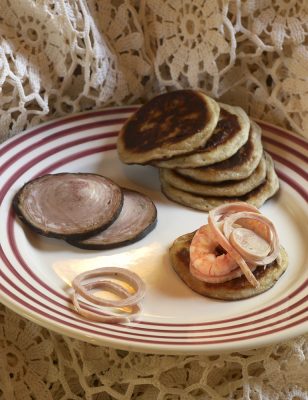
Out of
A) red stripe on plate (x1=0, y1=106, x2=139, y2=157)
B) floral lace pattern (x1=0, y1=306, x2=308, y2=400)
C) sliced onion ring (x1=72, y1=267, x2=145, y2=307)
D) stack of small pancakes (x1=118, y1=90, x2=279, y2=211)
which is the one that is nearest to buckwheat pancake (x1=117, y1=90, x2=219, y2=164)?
stack of small pancakes (x1=118, y1=90, x2=279, y2=211)

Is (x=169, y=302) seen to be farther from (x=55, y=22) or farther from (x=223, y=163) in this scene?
(x=55, y=22)

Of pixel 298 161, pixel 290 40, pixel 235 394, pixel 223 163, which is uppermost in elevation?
pixel 290 40

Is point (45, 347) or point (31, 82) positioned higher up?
point (31, 82)

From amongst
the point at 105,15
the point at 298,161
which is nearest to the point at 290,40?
the point at 298,161

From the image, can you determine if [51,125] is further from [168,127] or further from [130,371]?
[130,371]

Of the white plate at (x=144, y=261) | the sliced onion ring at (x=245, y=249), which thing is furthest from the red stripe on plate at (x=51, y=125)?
the sliced onion ring at (x=245, y=249)

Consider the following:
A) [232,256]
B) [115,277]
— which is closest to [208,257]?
[232,256]

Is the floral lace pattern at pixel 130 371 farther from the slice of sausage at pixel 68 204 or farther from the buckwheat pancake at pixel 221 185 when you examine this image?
the buckwheat pancake at pixel 221 185

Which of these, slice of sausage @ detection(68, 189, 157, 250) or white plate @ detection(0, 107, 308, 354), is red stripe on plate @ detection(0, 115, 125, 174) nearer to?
white plate @ detection(0, 107, 308, 354)
